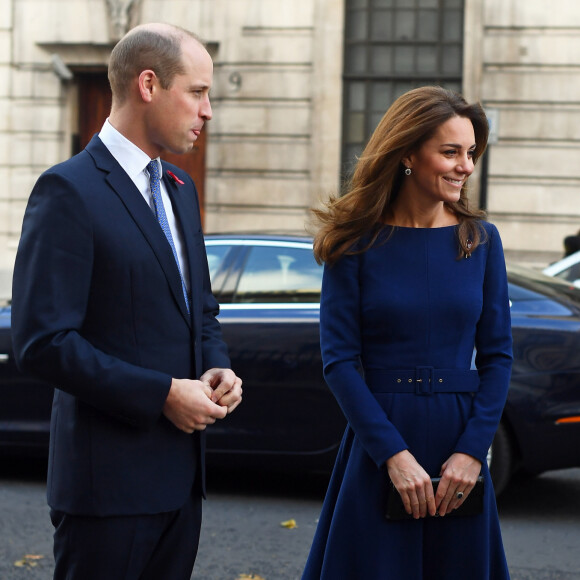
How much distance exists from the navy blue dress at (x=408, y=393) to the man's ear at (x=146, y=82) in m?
0.73

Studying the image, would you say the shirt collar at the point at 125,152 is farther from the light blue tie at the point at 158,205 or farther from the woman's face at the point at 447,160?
the woman's face at the point at 447,160

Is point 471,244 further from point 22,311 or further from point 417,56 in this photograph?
point 417,56

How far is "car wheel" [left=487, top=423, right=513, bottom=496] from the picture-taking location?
18.7 ft

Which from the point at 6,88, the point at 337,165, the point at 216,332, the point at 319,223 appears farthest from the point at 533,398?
the point at 6,88

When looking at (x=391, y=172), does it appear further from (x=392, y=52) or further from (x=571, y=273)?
(x=392, y=52)

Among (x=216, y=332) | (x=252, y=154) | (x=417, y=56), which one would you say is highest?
(x=417, y=56)

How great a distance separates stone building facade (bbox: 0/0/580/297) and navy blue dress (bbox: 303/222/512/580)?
11381 mm

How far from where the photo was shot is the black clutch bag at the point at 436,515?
2.74 m

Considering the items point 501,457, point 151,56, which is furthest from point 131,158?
point 501,457

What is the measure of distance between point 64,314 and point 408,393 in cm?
99

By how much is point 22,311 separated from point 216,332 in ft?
1.95

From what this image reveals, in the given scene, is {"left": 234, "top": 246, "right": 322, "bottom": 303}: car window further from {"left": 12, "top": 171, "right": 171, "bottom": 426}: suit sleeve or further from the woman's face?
{"left": 12, "top": 171, "right": 171, "bottom": 426}: suit sleeve

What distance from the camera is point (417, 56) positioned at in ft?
50.1

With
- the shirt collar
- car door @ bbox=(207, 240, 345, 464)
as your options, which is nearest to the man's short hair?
the shirt collar
